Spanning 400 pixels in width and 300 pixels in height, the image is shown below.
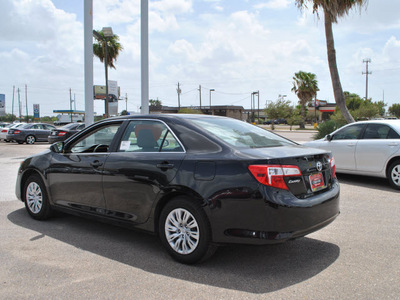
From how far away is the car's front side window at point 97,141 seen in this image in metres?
4.79

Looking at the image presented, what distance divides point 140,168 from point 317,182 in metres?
1.95

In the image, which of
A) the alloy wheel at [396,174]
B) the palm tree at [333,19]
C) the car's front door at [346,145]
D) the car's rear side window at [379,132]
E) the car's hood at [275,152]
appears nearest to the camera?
the car's hood at [275,152]

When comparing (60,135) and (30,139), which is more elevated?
(60,135)

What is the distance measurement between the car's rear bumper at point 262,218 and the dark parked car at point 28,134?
24697 mm

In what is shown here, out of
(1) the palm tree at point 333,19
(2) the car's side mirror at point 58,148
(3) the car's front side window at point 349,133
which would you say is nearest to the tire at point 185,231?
(2) the car's side mirror at point 58,148

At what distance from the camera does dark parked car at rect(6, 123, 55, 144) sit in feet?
81.5

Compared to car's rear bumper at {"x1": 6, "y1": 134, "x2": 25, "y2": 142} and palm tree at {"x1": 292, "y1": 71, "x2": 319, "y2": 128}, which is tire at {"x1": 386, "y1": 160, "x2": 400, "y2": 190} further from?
palm tree at {"x1": 292, "y1": 71, "x2": 319, "y2": 128}

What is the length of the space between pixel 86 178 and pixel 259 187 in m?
2.45

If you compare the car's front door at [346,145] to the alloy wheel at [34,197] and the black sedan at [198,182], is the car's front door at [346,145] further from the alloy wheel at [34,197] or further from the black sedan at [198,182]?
the alloy wheel at [34,197]

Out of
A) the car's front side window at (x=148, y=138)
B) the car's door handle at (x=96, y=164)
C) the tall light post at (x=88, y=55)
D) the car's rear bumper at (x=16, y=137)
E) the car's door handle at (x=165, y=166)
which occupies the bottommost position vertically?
the car's rear bumper at (x=16, y=137)

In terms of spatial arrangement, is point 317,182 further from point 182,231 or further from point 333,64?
point 333,64

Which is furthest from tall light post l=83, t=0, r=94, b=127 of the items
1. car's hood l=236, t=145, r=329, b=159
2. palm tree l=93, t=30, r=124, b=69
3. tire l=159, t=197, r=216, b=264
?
palm tree l=93, t=30, r=124, b=69

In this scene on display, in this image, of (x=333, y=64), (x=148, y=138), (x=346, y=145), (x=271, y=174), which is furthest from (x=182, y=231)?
(x=333, y=64)

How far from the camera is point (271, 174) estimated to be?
134 inches
